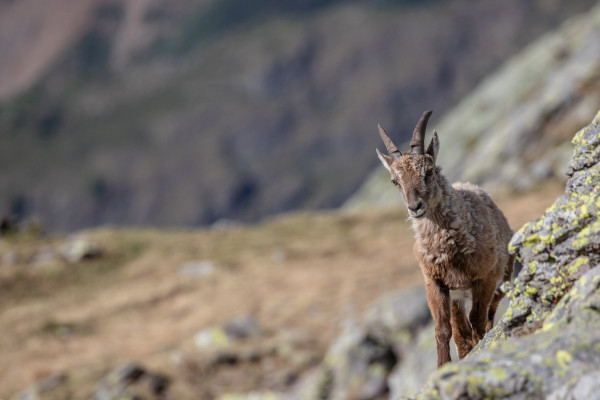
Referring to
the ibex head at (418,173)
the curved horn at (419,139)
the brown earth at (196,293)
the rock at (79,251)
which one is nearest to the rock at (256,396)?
the brown earth at (196,293)

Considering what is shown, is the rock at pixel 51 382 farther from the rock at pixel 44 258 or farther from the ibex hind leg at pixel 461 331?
the ibex hind leg at pixel 461 331

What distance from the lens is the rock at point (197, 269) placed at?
159 feet

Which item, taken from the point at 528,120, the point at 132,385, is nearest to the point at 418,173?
the point at 132,385

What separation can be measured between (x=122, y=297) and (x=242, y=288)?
27.3 feet

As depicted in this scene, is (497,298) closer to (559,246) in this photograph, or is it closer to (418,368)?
(559,246)

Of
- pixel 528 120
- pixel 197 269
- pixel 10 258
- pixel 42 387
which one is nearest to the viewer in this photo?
pixel 42 387

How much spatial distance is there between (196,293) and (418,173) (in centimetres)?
3569

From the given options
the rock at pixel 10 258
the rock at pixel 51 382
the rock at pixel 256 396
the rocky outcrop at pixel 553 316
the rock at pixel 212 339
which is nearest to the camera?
the rocky outcrop at pixel 553 316

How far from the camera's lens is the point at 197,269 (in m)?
49.2

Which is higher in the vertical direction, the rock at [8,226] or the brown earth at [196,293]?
the rock at [8,226]

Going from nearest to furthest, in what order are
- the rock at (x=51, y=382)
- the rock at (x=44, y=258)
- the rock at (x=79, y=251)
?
1. the rock at (x=51, y=382)
2. the rock at (x=44, y=258)
3. the rock at (x=79, y=251)

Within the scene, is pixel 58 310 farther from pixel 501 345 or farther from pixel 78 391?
pixel 501 345

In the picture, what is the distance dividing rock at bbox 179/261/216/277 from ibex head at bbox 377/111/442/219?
126 feet

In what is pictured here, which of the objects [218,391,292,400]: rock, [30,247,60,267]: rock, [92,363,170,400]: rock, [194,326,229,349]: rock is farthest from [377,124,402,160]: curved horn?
[30,247,60,267]: rock
